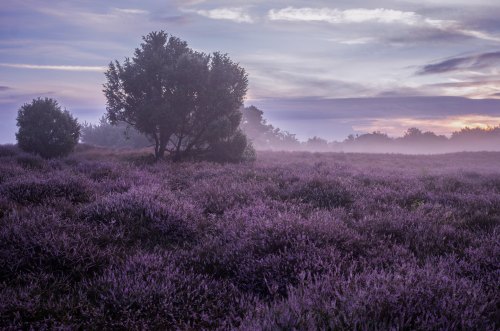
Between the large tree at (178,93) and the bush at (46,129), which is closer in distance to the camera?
the large tree at (178,93)

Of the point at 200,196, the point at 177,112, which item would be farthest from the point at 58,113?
the point at 200,196

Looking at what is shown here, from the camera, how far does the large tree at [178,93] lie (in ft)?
59.1

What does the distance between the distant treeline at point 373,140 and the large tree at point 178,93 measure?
35362mm

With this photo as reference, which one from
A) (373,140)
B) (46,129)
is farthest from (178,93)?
(373,140)

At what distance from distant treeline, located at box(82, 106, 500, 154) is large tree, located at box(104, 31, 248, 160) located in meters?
35.4

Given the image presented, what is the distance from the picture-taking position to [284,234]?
4.37 meters

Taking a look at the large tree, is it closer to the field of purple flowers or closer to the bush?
the bush

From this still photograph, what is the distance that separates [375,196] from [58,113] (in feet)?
63.0

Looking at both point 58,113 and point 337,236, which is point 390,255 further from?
point 58,113

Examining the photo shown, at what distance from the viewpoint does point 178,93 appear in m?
17.9

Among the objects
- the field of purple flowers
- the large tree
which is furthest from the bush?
the field of purple flowers

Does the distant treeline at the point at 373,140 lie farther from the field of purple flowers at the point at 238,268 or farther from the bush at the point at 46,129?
the field of purple flowers at the point at 238,268

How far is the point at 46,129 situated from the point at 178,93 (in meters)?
8.17

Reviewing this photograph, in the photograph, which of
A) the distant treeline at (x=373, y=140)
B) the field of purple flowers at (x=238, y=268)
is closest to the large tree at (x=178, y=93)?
the field of purple flowers at (x=238, y=268)
